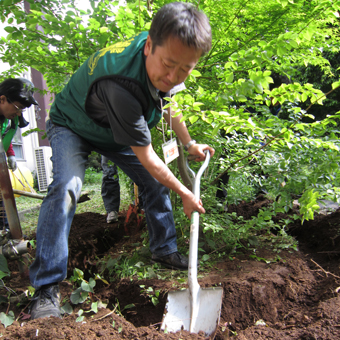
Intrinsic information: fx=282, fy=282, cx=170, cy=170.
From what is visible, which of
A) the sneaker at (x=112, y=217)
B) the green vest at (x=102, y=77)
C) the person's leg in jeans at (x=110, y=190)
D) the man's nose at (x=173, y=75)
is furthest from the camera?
the person's leg in jeans at (x=110, y=190)

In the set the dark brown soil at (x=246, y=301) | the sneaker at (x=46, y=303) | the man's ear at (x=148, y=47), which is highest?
the man's ear at (x=148, y=47)

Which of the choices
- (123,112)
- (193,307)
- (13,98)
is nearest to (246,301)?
(193,307)

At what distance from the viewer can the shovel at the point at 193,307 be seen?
1.45 meters

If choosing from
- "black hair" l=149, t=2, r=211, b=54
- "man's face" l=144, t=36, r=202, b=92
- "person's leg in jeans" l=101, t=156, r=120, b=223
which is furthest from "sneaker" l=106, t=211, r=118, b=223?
"black hair" l=149, t=2, r=211, b=54

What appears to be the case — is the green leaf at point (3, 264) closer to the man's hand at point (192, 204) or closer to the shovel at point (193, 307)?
the shovel at point (193, 307)

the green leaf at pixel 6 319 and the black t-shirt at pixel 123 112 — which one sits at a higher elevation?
the black t-shirt at pixel 123 112

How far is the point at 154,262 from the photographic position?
2156mm

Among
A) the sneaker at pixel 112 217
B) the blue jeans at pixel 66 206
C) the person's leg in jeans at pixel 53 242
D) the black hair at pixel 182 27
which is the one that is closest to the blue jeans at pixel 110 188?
the sneaker at pixel 112 217

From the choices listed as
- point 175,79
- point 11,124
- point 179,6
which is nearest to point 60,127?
point 175,79

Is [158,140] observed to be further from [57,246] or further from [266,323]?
[266,323]

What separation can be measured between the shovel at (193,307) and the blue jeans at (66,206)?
A: 1.82ft

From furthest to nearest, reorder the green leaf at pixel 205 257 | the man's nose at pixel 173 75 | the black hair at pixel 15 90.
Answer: the black hair at pixel 15 90 → the green leaf at pixel 205 257 → the man's nose at pixel 173 75

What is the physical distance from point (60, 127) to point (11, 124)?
1652 millimetres

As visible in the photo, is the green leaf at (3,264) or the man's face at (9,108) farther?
the man's face at (9,108)
